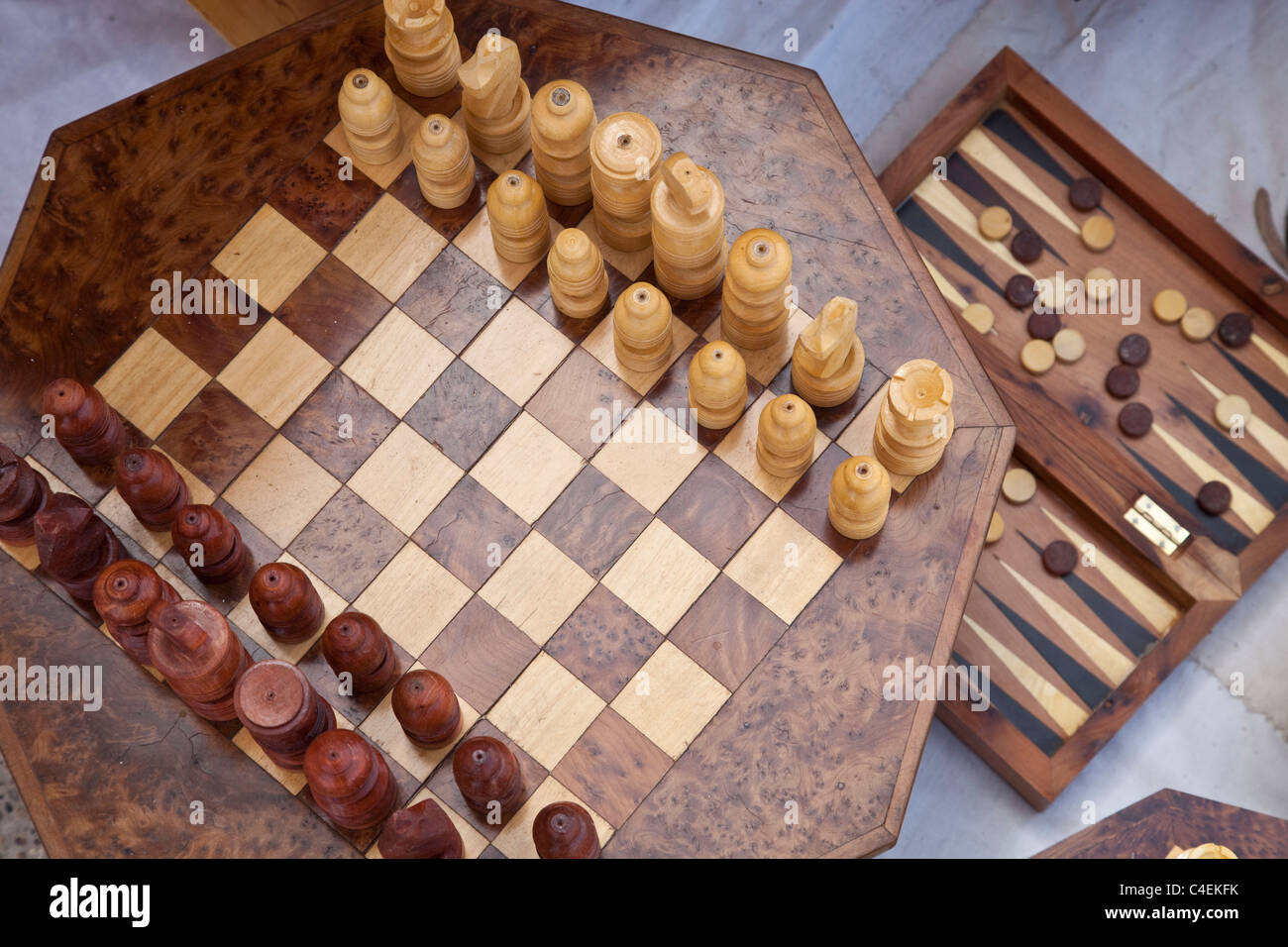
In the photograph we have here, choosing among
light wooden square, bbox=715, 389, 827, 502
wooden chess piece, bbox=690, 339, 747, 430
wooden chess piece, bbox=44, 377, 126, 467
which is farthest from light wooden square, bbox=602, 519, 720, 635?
wooden chess piece, bbox=44, 377, 126, 467

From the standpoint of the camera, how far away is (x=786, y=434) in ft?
9.89

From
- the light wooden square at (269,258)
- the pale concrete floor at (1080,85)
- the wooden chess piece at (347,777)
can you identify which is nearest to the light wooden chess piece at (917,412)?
the wooden chess piece at (347,777)

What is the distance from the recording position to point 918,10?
16.4ft

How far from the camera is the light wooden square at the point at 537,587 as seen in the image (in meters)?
3.20

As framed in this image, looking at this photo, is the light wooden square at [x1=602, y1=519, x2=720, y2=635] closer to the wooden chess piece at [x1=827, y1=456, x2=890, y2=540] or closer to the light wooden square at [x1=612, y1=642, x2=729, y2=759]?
the light wooden square at [x1=612, y1=642, x2=729, y2=759]

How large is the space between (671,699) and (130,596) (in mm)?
1343

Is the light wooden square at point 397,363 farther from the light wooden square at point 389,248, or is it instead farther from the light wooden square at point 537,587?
the light wooden square at point 537,587

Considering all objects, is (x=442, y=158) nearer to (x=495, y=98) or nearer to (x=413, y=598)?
(x=495, y=98)

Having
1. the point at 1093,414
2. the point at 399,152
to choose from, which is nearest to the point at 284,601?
the point at 399,152

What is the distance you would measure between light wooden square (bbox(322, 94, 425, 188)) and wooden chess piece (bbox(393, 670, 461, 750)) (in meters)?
1.43

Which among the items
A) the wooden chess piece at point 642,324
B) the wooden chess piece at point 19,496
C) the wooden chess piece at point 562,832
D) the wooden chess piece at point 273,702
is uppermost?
the wooden chess piece at point 642,324

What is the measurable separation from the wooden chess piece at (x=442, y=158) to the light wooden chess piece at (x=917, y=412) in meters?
1.28
